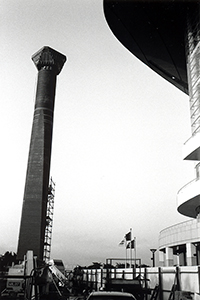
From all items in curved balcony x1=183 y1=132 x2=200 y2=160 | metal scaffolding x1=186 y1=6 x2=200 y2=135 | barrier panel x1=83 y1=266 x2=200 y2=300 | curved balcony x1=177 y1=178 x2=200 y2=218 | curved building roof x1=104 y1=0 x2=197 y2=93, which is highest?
curved building roof x1=104 y1=0 x2=197 y2=93

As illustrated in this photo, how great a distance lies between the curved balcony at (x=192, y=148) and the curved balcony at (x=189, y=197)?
2783 millimetres

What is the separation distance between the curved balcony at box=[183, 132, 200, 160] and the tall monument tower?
109 feet

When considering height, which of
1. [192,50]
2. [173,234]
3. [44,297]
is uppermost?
[192,50]

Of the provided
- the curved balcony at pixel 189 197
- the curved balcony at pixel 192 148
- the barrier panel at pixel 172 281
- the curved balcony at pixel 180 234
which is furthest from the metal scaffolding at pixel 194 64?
the barrier panel at pixel 172 281

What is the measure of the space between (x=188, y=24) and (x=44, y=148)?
1286 inches

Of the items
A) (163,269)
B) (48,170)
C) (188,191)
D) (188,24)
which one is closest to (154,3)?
(188,24)

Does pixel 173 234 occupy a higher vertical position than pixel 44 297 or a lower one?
higher

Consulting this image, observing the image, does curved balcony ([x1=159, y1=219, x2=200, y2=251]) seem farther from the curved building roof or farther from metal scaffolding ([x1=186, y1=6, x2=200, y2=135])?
the curved building roof

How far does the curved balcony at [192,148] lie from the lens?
34312mm

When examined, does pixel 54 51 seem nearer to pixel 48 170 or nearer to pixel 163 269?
pixel 48 170

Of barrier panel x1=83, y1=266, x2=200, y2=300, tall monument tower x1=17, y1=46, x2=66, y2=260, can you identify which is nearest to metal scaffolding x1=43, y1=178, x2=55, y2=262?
tall monument tower x1=17, y1=46, x2=66, y2=260

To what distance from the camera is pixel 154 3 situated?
1895 inches

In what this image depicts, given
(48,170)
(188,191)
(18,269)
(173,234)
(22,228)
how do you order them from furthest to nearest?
(48,170) → (22,228) → (173,234) → (188,191) → (18,269)

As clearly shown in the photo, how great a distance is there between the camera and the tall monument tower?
61.7m
